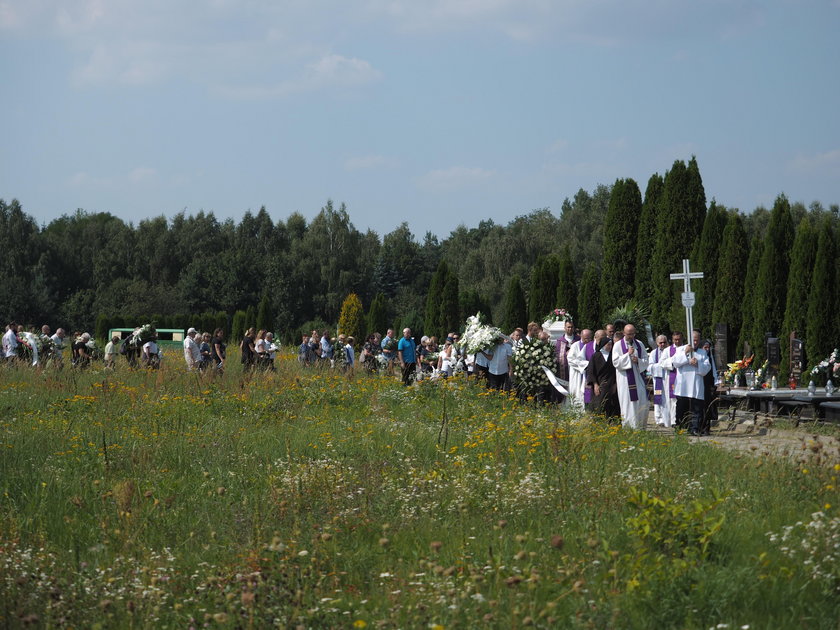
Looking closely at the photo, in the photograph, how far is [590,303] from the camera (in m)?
34.8

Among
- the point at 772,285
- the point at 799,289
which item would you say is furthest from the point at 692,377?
the point at 772,285

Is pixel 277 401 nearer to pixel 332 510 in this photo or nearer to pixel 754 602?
pixel 332 510

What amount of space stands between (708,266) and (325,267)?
164 feet

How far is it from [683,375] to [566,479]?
758 centimetres

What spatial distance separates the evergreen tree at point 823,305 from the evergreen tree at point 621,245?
9206mm

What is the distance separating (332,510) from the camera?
8.00 m

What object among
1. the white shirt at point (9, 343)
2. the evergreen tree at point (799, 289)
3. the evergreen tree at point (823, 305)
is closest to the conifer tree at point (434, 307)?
the evergreen tree at point (799, 289)

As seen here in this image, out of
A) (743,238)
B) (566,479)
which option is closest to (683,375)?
(566,479)

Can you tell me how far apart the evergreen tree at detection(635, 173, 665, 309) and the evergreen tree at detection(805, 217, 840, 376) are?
7.94 metres

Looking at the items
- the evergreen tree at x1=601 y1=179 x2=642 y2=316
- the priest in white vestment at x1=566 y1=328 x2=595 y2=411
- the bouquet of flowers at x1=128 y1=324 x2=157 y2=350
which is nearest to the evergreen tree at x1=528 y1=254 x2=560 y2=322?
the evergreen tree at x1=601 y1=179 x2=642 y2=316

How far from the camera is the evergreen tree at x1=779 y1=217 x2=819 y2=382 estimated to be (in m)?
24.3

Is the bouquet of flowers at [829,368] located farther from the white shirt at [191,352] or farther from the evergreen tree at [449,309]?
the evergreen tree at [449,309]

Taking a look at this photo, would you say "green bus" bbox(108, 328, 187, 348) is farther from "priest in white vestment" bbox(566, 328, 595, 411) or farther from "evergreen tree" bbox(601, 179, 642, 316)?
"priest in white vestment" bbox(566, 328, 595, 411)

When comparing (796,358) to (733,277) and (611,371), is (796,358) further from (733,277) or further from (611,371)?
(611,371)
